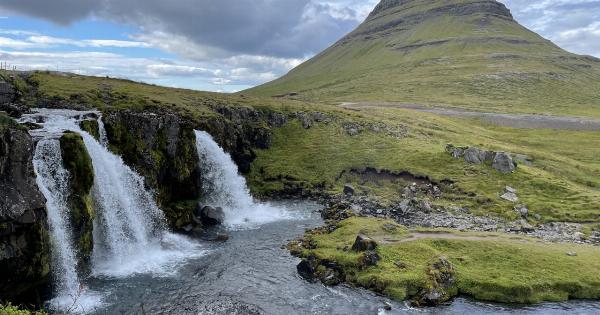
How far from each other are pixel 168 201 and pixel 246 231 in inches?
449

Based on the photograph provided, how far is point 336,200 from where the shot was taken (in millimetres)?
67875

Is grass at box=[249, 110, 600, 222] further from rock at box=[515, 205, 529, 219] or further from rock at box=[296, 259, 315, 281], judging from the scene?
rock at box=[296, 259, 315, 281]

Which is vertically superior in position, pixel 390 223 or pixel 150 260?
pixel 390 223

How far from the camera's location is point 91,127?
51281mm

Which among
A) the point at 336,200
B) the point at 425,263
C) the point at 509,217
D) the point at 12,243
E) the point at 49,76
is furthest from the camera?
the point at 49,76

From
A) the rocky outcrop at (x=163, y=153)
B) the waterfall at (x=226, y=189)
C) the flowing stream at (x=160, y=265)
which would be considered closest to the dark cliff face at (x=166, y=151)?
the rocky outcrop at (x=163, y=153)

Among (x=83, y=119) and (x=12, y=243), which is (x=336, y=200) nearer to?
(x=83, y=119)

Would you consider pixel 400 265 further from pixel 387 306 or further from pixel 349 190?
pixel 349 190

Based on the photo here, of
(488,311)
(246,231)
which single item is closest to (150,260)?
(246,231)

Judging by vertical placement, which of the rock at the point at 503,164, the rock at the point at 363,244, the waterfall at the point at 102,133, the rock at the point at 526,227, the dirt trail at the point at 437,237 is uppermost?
the rock at the point at 503,164

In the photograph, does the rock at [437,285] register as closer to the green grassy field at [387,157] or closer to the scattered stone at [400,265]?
the scattered stone at [400,265]

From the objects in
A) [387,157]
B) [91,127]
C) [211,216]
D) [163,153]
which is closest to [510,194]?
[387,157]

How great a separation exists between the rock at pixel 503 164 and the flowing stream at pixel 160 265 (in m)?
33.7

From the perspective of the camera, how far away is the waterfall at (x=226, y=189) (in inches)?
2473
